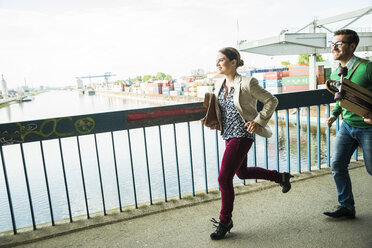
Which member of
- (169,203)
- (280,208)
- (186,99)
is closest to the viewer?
(280,208)

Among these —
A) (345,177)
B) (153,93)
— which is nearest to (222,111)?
(345,177)

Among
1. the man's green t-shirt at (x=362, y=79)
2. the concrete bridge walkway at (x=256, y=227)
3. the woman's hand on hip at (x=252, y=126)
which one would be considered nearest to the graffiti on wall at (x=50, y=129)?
the concrete bridge walkway at (x=256, y=227)

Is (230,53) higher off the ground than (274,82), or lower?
higher

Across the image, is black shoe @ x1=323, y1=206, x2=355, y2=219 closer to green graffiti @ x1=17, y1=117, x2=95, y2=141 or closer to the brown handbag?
the brown handbag

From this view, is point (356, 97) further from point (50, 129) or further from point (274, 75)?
point (274, 75)

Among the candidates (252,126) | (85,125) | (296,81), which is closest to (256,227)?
(252,126)

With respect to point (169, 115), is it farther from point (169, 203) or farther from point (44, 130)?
point (44, 130)

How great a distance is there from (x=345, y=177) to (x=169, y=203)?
1.63m

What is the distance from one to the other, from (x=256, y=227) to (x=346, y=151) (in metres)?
0.94

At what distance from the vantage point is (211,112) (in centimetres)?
213

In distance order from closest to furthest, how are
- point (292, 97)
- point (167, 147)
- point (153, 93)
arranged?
point (292, 97) < point (167, 147) < point (153, 93)

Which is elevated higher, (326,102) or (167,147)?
(326,102)

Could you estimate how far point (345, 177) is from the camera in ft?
7.12

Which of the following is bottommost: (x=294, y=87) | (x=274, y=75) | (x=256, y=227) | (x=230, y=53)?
(x=294, y=87)
